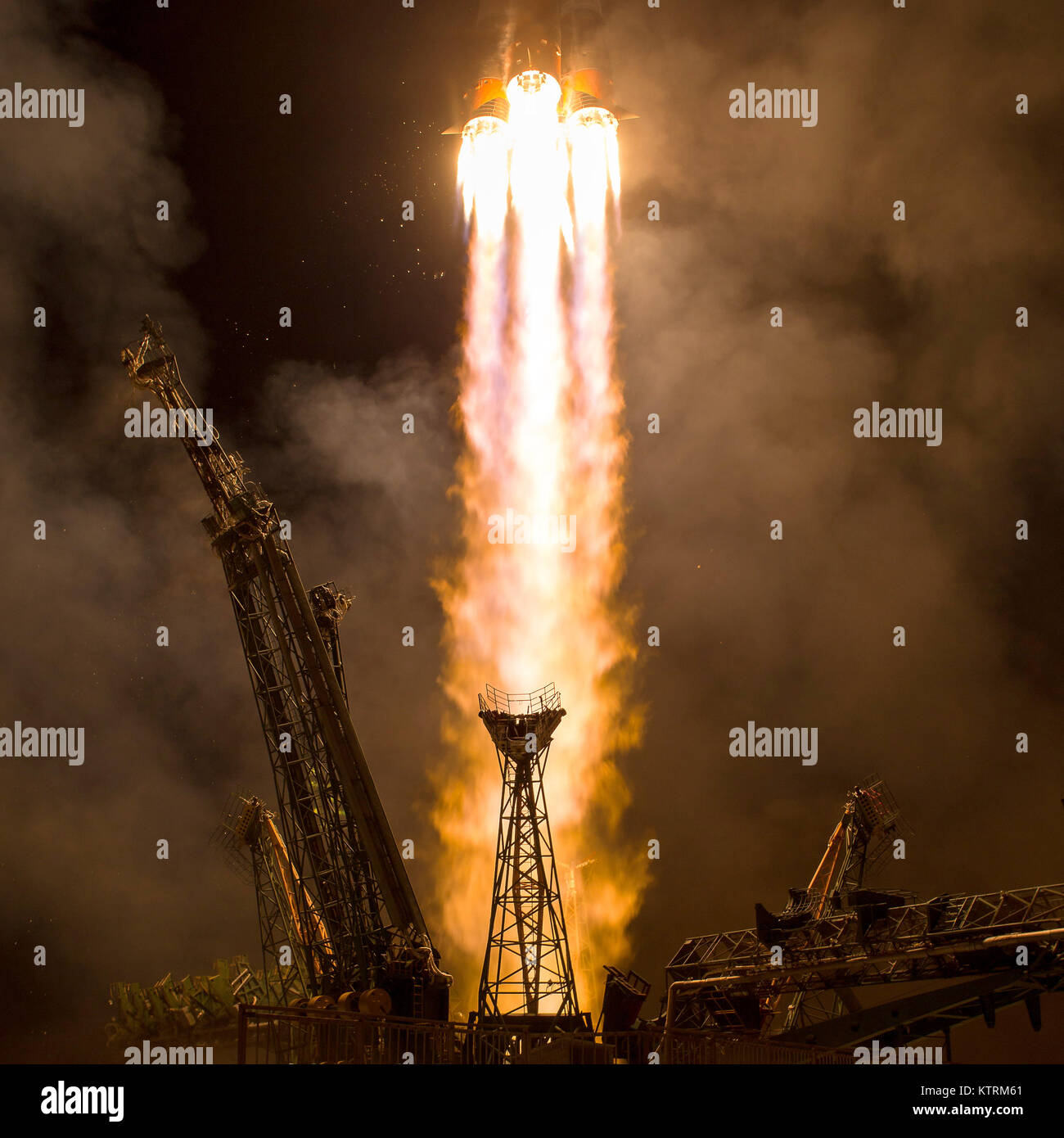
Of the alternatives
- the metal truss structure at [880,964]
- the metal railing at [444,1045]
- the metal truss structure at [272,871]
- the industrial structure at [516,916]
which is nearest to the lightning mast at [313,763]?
the industrial structure at [516,916]

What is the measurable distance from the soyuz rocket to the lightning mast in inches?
647

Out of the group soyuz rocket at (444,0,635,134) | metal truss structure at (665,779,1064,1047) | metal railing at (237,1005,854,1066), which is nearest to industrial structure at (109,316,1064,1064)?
metal truss structure at (665,779,1064,1047)

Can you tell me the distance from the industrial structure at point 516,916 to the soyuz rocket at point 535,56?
54.2 feet

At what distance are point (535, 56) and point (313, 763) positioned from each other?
2897 centimetres

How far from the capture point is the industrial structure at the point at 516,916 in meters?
28.0

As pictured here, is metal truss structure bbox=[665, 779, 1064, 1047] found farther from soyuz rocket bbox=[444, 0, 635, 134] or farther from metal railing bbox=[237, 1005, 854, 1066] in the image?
soyuz rocket bbox=[444, 0, 635, 134]

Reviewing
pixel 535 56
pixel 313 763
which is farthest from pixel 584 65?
pixel 313 763

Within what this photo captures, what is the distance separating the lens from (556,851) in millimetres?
53781

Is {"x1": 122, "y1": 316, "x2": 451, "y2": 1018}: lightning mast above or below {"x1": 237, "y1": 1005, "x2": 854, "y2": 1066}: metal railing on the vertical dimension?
above

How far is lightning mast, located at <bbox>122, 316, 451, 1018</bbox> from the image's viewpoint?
114 feet

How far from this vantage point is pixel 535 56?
4303 centimetres

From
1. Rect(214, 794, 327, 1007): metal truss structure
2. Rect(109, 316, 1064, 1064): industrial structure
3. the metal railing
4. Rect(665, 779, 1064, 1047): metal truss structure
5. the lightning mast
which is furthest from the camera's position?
Rect(214, 794, 327, 1007): metal truss structure

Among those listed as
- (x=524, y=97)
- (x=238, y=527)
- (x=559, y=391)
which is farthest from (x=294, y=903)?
(x=524, y=97)
